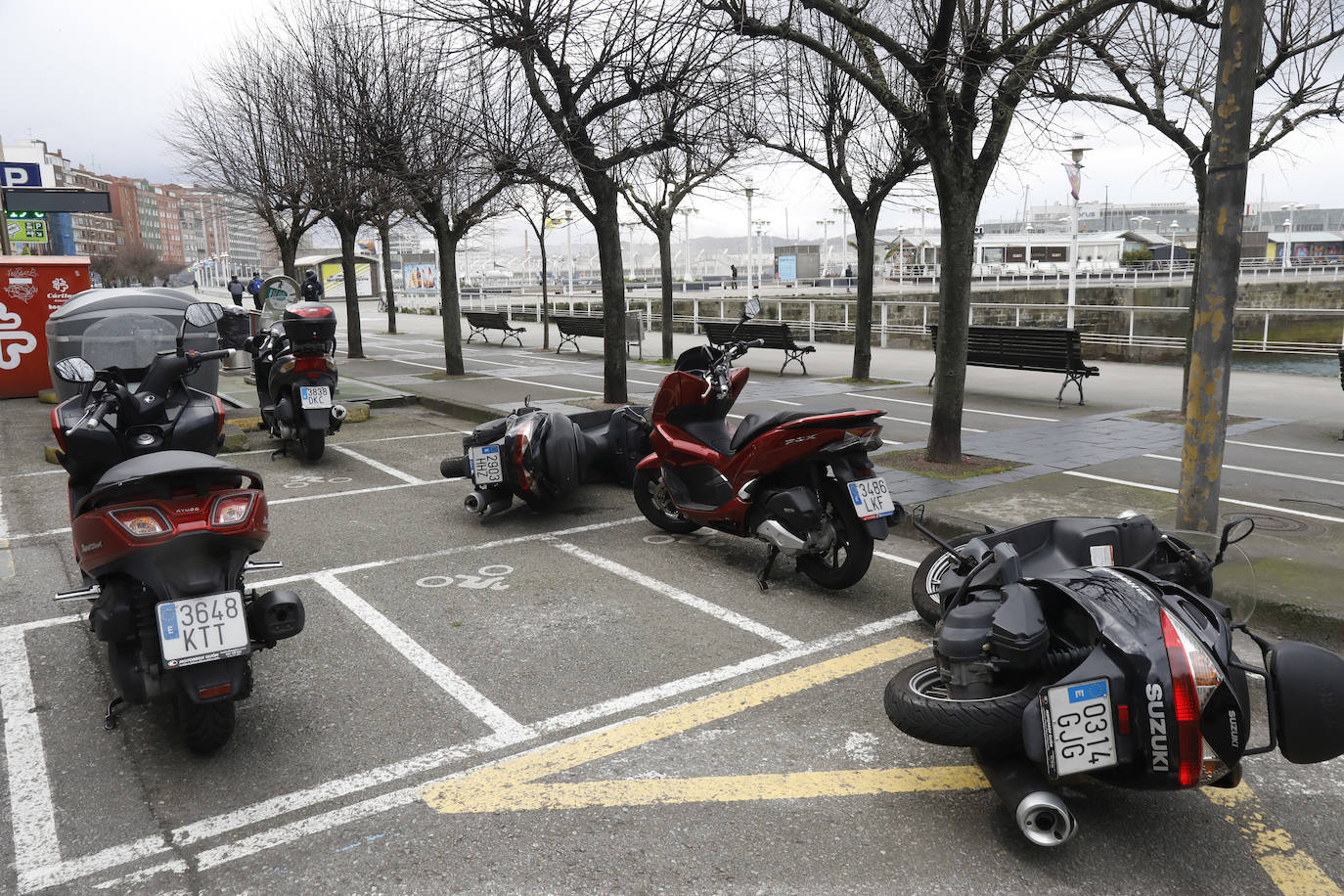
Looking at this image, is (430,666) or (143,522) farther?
(430,666)

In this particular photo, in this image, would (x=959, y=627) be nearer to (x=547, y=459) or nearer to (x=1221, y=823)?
(x=1221, y=823)

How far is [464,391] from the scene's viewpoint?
14.0m

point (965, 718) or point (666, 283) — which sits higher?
point (666, 283)

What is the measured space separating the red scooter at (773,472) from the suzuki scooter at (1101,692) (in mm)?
1910

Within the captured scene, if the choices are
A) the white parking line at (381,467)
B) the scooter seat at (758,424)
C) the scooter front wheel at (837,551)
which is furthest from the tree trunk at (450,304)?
the scooter front wheel at (837,551)

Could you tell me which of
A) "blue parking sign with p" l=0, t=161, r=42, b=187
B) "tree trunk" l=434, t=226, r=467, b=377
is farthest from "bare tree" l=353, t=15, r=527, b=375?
"blue parking sign with p" l=0, t=161, r=42, b=187

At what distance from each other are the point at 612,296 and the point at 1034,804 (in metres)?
10.0

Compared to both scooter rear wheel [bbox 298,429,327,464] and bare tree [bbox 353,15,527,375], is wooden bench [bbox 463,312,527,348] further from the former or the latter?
scooter rear wheel [bbox 298,429,327,464]

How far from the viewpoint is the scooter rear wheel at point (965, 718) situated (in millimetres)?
2811

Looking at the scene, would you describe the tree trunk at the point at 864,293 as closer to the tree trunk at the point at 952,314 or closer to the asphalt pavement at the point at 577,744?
the tree trunk at the point at 952,314

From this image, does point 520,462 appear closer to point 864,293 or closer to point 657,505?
point 657,505

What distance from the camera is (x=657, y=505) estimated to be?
651cm

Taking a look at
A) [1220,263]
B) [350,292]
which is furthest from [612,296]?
[350,292]

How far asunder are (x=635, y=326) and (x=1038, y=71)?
1223 cm
